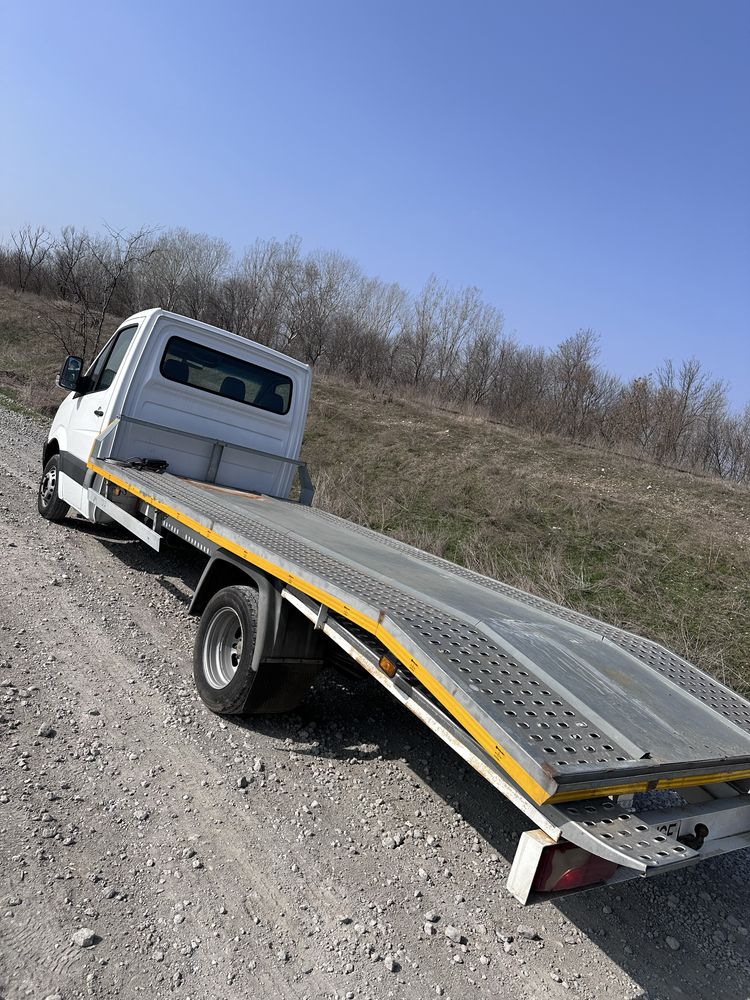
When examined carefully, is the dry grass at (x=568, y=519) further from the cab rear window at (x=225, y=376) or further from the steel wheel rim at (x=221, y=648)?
the steel wheel rim at (x=221, y=648)

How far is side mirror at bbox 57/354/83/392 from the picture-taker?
6.90 metres

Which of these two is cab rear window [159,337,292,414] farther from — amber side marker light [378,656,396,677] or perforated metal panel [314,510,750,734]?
amber side marker light [378,656,396,677]

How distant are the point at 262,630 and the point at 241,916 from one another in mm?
1316

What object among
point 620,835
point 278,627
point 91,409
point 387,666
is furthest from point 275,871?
point 91,409

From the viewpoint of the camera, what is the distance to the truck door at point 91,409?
6.25 m

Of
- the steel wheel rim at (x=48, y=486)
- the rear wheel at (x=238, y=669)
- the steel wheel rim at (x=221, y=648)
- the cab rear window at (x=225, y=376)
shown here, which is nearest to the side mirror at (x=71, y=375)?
the steel wheel rim at (x=48, y=486)

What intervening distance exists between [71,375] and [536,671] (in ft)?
20.6

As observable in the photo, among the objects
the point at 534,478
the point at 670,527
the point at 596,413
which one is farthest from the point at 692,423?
the point at 670,527

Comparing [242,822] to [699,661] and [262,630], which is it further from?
[699,661]

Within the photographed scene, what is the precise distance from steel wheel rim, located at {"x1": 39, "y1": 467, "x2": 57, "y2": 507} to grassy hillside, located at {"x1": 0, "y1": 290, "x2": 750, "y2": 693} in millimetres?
5446

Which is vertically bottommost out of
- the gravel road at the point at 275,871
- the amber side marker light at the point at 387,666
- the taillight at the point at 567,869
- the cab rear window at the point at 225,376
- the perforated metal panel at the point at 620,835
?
the gravel road at the point at 275,871

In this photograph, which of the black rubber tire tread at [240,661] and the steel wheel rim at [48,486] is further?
the steel wheel rim at [48,486]

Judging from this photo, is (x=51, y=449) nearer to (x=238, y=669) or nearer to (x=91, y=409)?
(x=91, y=409)

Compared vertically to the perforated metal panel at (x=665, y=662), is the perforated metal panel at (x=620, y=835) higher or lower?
lower
